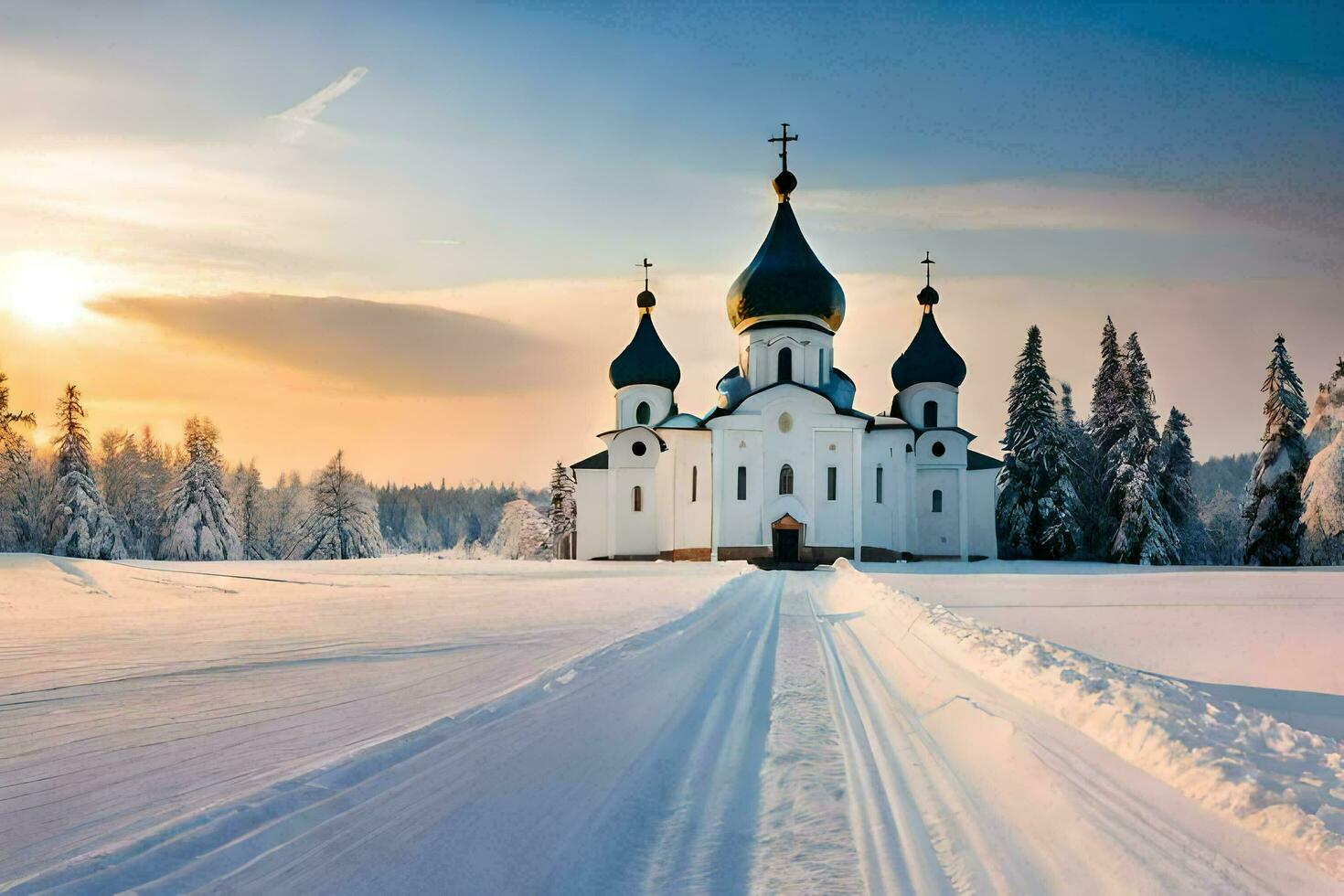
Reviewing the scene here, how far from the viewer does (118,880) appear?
3219mm

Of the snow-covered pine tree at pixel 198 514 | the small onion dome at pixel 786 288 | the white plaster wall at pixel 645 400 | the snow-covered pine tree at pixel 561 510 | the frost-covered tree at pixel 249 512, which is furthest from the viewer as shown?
the frost-covered tree at pixel 249 512

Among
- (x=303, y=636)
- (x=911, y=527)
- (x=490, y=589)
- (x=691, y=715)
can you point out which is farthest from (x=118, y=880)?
(x=911, y=527)

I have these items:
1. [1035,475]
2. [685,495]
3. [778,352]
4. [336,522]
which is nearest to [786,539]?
[685,495]

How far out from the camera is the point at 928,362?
46750 mm

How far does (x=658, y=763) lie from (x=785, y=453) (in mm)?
36070

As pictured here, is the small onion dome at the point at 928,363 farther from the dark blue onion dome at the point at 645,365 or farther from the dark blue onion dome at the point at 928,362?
the dark blue onion dome at the point at 645,365

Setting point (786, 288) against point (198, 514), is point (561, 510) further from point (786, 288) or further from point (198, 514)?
point (786, 288)

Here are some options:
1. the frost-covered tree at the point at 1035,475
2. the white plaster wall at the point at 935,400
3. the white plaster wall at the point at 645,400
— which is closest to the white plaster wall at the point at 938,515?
the white plaster wall at the point at 935,400

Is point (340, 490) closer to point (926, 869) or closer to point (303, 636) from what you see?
point (303, 636)

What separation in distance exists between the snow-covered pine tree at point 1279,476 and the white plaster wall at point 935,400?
13560 mm

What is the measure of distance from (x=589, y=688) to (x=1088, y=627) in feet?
29.1

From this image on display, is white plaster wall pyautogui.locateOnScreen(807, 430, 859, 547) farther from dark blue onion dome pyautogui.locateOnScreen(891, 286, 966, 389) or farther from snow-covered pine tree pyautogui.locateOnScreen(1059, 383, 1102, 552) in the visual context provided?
snow-covered pine tree pyautogui.locateOnScreen(1059, 383, 1102, 552)

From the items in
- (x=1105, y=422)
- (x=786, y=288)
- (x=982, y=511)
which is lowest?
(x=982, y=511)

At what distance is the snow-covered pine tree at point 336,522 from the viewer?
55.7m
